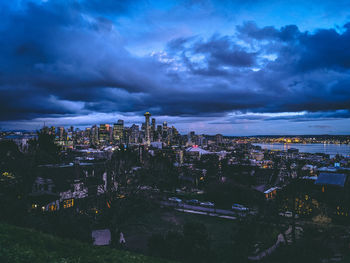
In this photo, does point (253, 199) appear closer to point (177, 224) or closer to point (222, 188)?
point (222, 188)

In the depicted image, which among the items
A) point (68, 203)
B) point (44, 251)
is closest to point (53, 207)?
point (68, 203)

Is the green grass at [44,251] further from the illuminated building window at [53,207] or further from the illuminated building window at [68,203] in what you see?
the illuminated building window at [68,203]

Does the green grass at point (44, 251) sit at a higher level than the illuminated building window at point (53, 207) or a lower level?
higher

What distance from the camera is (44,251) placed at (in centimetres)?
878

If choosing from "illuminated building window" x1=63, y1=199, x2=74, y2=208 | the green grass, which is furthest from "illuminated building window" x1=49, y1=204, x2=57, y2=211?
the green grass

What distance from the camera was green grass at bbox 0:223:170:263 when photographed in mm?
7965

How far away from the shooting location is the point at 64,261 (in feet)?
26.8

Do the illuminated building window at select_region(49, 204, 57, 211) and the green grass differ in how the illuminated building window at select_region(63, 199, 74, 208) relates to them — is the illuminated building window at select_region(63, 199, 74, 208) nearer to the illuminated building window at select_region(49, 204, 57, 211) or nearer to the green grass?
the illuminated building window at select_region(49, 204, 57, 211)

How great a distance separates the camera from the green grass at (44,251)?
26.1ft

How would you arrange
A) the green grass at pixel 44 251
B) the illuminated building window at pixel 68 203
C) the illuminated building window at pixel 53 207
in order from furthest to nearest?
the illuminated building window at pixel 68 203
the illuminated building window at pixel 53 207
the green grass at pixel 44 251

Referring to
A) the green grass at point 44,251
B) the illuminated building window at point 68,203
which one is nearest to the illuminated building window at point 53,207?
the illuminated building window at point 68,203

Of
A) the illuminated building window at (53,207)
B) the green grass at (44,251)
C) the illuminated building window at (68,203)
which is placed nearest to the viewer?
the green grass at (44,251)

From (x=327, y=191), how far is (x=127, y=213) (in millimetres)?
25215

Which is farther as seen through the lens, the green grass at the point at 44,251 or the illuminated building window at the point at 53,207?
the illuminated building window at the point at 53,207
